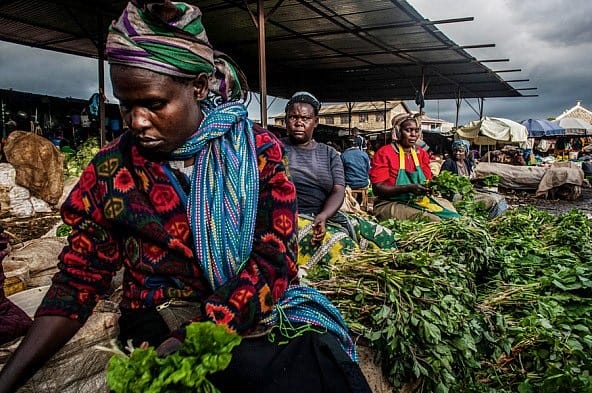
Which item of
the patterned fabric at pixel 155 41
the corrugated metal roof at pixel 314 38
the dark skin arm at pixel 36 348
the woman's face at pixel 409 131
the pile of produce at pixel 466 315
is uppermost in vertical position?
the corrugated metal roof at pixel 314 38

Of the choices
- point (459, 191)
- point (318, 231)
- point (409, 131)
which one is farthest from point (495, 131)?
point (318, 231)

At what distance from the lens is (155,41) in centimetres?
123

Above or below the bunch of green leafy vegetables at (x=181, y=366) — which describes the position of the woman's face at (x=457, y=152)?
above

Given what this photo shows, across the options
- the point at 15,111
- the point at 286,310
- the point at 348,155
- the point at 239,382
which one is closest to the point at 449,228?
the point at 286,310

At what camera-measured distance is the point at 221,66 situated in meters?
1.55

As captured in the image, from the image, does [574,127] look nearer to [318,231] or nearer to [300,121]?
[300,121]

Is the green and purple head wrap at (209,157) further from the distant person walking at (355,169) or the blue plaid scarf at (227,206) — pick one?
the distant person walking at (355,169)

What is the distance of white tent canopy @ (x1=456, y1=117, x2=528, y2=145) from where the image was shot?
17.5m

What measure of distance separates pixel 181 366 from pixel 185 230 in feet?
1.51

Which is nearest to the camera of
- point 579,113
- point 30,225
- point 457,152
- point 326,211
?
point 326,211

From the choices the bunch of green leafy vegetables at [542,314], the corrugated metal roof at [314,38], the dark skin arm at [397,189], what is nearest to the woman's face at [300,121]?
the dark skin arm at [397,189]

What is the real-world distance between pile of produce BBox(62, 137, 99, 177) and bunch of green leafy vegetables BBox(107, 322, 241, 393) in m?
8.03

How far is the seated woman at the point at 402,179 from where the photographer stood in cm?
→ 462

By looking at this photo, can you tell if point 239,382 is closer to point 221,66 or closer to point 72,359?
point 72,359
